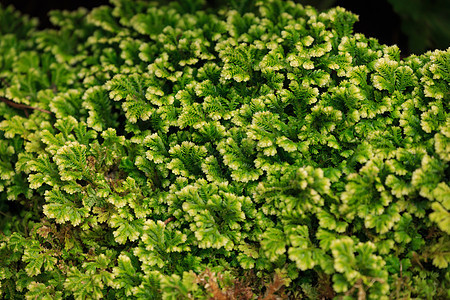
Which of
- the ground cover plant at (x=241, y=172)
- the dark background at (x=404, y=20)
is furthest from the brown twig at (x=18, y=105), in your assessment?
the dark background at (x=404, y=20)

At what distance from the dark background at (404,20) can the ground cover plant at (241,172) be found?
3.48 ft

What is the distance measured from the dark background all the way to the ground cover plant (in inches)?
41.7

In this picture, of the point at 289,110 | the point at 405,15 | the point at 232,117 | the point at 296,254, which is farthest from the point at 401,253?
the point at 405,15

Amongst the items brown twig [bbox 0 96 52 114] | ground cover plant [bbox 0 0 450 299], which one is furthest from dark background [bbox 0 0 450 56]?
brown twig [bbox 0 96 52 114]

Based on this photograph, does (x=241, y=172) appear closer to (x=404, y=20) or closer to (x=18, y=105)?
(x=18, y=105)

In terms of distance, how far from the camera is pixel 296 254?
80.8 inches

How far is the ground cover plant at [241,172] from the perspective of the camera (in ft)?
6.85

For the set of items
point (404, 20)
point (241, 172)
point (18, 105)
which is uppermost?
point (404, 20)

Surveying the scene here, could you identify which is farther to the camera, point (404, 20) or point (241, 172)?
point (404, 20)

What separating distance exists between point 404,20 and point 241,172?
2.57 m

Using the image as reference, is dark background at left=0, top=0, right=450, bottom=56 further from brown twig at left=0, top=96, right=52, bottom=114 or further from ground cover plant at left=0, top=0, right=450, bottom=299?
brown twig at left=0, top=96, right=52, bottom=114

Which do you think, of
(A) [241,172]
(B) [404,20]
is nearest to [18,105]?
(A) [241,172]

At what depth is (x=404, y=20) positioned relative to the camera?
3.73m

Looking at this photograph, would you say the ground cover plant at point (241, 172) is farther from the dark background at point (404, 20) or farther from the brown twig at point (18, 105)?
the dark background at point (404, 20)
